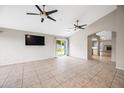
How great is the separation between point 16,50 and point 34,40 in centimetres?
166

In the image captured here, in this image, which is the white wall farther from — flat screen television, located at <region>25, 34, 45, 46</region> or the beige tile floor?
the beige tile floor

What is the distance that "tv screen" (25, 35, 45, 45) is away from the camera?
21.9 ft

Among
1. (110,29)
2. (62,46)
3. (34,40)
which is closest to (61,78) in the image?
(110,29)

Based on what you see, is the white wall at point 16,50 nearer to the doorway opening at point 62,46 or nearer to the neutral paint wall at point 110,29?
the doorway opening at point 62,46

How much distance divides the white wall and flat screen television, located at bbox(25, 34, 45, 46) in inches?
12.1

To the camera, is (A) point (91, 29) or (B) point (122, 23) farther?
(A) point (91, 29)

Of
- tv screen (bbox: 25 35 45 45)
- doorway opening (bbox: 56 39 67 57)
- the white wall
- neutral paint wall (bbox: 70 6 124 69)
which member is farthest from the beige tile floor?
doorway opening (bbox: 56 39 67 57)

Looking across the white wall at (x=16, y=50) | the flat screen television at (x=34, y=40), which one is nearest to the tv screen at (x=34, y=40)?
the flat screen television at (x=34, y=40)

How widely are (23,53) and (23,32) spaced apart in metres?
1.65

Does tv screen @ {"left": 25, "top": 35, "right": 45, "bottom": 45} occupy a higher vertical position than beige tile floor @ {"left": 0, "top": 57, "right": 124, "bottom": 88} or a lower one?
higher
